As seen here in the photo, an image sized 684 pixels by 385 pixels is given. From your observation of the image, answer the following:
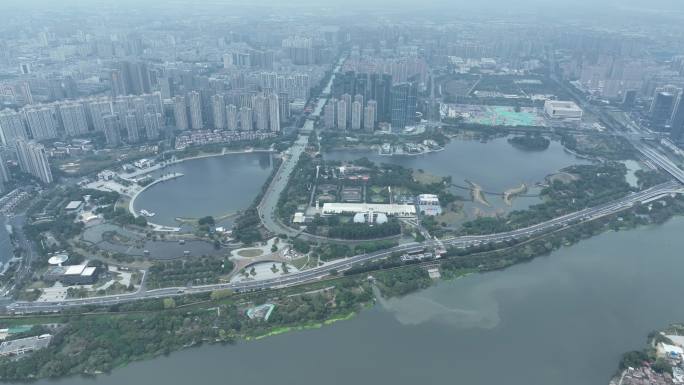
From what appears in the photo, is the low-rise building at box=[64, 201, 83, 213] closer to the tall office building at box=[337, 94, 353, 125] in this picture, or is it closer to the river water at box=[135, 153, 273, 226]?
the river water at box=[135, 153, 273, 226]

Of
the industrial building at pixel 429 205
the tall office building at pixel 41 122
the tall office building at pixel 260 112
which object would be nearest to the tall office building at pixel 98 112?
the tall office building at pixel 41 122

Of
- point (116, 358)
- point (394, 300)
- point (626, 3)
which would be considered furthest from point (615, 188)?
point (626, 3)

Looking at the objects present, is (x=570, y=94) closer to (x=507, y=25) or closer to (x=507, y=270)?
(x=507, y=270)

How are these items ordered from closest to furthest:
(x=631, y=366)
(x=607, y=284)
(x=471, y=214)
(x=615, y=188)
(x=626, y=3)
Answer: (x=631, y=366) < (x=607, y=284) < (x=471, y=214) < (x=615, y=188) < (x=626, y=3)

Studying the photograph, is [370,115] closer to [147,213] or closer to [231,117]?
[231,117]

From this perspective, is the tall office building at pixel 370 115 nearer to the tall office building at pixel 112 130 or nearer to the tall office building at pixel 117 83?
the tall office building at pixel 112 130

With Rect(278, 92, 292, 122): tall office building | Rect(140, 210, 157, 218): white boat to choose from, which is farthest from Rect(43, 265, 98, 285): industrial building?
Rect(278, 92, 292, 122): tall office building
